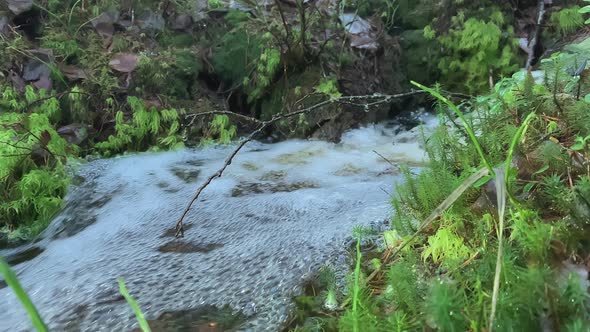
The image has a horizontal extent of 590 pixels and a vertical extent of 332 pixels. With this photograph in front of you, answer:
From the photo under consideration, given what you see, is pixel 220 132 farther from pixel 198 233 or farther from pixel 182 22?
pixel 198 233

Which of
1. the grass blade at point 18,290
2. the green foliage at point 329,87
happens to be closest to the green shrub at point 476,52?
the green foliage at point 329,87

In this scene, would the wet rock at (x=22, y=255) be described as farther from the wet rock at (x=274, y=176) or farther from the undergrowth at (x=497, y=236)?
the undergrowth at (x=497, y=236)

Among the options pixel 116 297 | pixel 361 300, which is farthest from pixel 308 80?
pixel 361 300

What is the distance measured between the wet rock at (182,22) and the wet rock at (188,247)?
4023 millimetres

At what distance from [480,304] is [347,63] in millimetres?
4679

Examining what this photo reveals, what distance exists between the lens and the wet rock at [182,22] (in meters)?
5.93

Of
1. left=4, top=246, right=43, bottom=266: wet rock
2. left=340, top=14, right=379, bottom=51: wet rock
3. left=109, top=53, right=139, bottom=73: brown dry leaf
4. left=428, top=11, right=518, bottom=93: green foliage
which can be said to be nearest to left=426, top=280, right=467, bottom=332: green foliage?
left=4, top=246, right=43, bottom=266: wet rock

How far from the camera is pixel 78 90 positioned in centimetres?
468

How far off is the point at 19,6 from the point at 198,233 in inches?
169

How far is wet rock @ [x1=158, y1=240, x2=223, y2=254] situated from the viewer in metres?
2.55

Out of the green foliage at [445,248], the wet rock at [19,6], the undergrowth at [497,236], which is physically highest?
the wet rock at [19,6]

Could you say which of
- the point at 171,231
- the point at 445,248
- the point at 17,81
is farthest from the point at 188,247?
the point at 17,81

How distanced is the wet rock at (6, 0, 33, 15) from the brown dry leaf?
50.7 inches

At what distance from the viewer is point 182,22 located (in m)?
5.98
